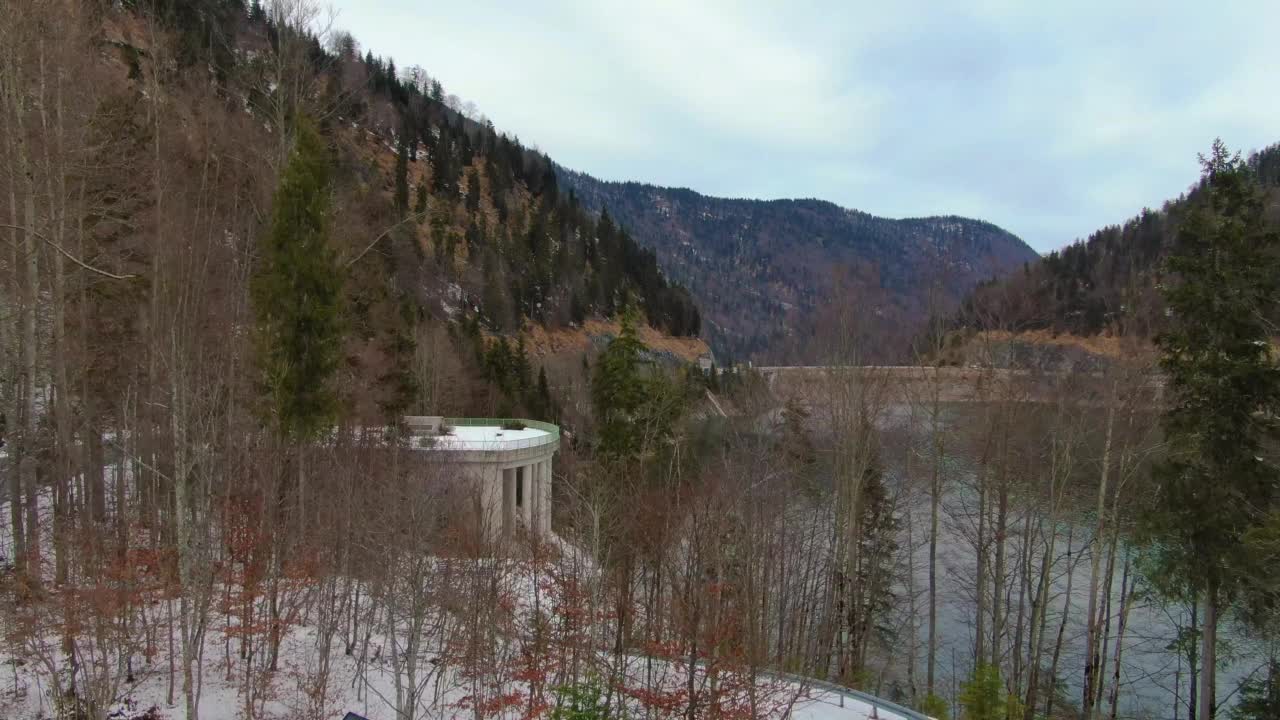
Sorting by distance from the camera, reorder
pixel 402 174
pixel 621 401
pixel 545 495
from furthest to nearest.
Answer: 1. pixel 402 174
2. pixel 621 401
3. pixel 545 495

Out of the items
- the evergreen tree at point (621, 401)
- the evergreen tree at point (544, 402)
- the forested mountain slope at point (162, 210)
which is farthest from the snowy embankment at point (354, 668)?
the evergreen tree at point (544, 402)

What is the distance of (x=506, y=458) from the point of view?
79.0 ft

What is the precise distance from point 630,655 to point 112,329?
12.5 meters

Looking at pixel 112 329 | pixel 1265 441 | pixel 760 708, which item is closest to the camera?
pixel 760 708

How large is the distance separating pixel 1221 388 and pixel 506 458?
18853 millimetres

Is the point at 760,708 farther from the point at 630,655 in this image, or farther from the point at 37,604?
the point at 37,604

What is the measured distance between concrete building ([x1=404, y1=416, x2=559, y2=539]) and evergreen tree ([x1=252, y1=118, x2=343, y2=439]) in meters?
7.27

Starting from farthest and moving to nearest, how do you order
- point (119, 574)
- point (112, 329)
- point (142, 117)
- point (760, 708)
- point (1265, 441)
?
point (142, 117)
point (112, 329)
point (1265, 441)
point (760, 708)
point (119, 574)

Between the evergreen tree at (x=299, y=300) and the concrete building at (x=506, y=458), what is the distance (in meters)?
7.27

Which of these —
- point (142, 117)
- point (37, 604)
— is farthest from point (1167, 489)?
point (142, 117)

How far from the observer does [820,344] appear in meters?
17.8

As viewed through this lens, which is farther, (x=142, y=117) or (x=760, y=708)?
(x=142, y=117)

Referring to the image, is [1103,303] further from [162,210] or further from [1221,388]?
[162,210]

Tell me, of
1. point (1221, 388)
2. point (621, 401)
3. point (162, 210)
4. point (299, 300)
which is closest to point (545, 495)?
point (621, 401)
